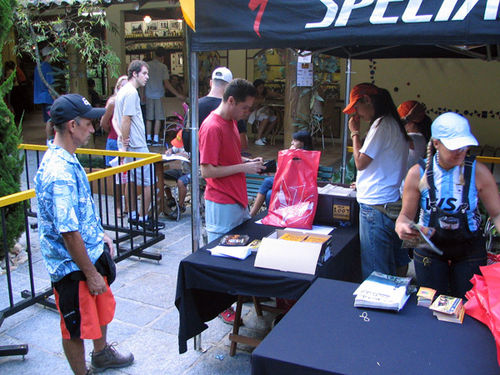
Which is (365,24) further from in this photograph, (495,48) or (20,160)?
(20,160)

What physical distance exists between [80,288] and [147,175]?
3.69m

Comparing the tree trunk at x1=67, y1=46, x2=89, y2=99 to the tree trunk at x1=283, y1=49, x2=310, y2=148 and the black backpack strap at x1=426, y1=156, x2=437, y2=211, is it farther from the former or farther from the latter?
the black backpack strap at x1=426, y1=156, x2=437, y2=211

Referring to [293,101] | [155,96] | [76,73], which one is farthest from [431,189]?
[155,96]

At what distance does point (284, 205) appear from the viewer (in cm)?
394

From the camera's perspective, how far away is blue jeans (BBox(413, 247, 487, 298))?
2.82m

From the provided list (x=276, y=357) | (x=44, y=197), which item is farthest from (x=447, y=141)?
(x=44, y=197)

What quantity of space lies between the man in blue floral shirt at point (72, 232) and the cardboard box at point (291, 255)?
0.98 meters

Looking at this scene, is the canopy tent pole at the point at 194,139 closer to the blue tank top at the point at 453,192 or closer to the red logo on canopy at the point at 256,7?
the red logo on canopy at the point at 256,7

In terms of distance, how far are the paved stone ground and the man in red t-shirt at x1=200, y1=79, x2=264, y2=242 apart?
0.83 metres

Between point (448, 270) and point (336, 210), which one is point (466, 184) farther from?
point (336, 210)

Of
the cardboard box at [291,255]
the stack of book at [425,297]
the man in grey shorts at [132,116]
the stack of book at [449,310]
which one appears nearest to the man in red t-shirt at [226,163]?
the cardboard box at [291,255]

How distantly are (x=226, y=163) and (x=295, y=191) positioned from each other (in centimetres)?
62

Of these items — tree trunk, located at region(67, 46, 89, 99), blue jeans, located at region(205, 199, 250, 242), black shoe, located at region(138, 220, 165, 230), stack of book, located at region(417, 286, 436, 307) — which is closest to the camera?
stack of book, located at region(417, 286, 436, 307)

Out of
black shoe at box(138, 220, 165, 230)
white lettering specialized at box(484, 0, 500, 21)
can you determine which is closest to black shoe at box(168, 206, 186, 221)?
black shoe at box(138, 220, 165, 230)
